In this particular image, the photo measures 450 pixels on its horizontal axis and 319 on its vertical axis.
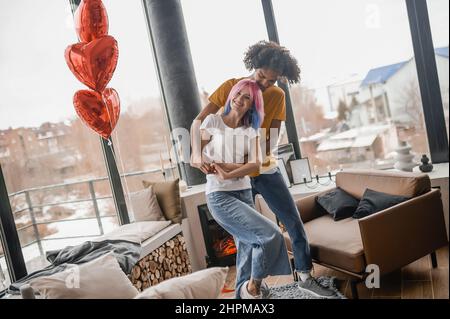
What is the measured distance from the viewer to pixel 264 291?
2025 millimetres

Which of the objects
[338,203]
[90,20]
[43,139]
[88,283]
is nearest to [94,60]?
[90,20]

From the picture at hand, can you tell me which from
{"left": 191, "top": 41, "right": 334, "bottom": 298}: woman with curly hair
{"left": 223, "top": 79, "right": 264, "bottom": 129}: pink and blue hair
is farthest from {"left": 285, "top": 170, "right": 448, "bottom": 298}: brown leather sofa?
{"left": 223, "top": 79, "right": 264, "bottom": 129}: pink and blue hair

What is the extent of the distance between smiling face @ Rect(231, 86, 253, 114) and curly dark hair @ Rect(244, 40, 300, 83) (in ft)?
0.46

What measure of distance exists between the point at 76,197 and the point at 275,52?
1849mm

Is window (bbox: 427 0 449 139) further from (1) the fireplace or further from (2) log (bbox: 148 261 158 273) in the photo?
(2) log (bbox: 148 261 158 273)

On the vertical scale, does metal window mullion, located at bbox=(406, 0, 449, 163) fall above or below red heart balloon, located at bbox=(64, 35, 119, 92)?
below

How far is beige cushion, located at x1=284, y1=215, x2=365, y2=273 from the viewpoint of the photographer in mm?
2053

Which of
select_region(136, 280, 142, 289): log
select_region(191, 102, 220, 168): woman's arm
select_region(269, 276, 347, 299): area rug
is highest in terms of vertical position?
select_region(191, 102, 220, 168): woman's arm

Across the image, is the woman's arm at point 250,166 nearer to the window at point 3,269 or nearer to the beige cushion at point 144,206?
the beige cushion at point 144,206

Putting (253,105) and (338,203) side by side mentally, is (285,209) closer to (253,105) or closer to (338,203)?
(338,203)

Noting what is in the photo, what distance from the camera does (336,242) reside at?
2.18 metres

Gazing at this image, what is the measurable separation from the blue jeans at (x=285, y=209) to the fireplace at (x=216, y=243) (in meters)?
0.34
